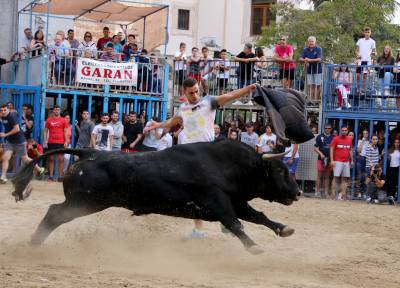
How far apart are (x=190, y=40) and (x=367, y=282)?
32.6 meters

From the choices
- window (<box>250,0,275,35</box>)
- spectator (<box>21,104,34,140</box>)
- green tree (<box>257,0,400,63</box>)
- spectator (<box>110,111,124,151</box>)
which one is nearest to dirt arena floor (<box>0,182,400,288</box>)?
spectator (<box>110,111,124,151</box>)

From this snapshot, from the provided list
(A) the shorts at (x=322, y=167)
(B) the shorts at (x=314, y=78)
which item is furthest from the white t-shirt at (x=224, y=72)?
(A) the shorts at (x=322, y=167)

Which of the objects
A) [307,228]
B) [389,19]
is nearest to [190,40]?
[389,19]

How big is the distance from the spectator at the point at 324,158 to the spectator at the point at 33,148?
618 centimetres

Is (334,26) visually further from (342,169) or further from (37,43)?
(37,43)

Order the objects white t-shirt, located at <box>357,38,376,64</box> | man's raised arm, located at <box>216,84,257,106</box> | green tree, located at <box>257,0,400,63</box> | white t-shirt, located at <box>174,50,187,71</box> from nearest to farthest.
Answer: man's raised arm, located at <box>216,84,257,106</box> → white t-shirt, located at <box>357,38,376,64</box> → white t-shirt, located at <box>174,50,187,71</box> → green tree, located at <box>257,0,400,63</box>

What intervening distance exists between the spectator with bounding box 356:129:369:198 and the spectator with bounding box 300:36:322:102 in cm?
164

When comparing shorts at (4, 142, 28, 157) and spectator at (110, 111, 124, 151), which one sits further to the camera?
spectator at (110, 111, 124, 151)

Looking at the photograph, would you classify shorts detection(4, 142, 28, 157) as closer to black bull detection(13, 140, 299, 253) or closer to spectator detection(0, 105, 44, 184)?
spectator detection(0, 105, 44, 184)

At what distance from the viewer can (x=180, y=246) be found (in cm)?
963

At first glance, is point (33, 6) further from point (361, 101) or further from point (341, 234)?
point (341, 234)

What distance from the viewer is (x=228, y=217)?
8.23 metres

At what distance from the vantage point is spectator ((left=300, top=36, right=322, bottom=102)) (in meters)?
19.2

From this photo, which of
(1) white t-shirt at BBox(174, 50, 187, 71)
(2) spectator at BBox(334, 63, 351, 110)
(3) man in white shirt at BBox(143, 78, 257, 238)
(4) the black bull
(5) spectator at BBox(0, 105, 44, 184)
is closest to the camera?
(4) the black bull
